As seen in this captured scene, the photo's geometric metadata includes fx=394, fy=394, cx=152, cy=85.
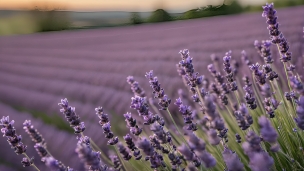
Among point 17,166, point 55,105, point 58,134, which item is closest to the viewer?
point 17,166

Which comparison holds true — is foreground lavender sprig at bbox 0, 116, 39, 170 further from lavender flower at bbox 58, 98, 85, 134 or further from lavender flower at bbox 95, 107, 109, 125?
lavender flower at bbox 95, 107, 109, 125

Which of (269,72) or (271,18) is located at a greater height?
(271,18)

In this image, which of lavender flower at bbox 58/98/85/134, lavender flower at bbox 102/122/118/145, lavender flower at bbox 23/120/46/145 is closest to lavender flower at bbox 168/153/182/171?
lavender flower at bbox 102/122/118/145

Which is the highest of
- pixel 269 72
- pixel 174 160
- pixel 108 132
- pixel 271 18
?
pixel 271 18

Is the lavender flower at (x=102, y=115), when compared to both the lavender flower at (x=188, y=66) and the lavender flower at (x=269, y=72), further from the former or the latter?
the lavender flower at (x=269, y=72)

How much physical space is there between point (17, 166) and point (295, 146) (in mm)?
1762

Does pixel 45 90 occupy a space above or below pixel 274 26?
above

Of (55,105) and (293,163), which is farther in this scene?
(55,105)

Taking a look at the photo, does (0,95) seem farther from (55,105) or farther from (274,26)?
(274,26)

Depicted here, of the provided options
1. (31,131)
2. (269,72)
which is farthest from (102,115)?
(269,72)

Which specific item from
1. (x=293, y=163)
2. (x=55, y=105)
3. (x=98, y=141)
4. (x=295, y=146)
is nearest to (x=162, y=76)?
(x=55, y=105)

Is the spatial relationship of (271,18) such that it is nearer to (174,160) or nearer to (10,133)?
(174,160)

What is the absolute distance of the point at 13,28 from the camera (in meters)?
26.7

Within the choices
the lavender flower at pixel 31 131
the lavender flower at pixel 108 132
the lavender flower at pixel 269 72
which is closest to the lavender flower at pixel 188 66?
the lavender flower at pixel 269 72
